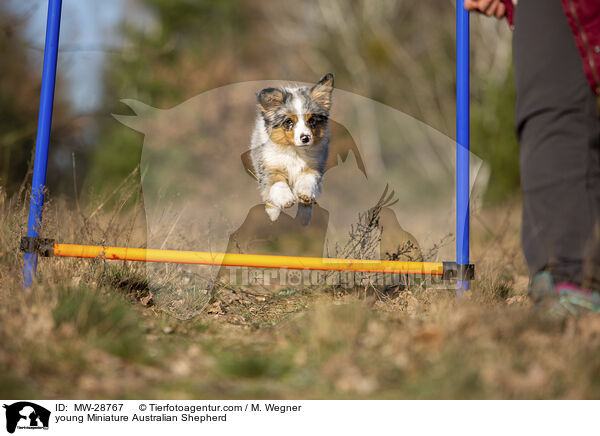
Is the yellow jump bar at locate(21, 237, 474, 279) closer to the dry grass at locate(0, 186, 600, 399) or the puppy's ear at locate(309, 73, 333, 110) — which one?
the dry grass at locate(0, 186, 600, 399)

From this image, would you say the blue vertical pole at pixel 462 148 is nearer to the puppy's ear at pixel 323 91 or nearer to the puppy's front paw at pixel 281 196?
the puppy's ear at pixel 323 91

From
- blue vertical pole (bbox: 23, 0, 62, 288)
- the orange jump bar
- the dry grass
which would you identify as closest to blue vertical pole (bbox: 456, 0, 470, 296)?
the orange jump bar

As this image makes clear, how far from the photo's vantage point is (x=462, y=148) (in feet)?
8.41

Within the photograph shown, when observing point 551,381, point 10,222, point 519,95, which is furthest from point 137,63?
point 551,381

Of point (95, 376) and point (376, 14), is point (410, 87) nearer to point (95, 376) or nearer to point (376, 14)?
point (376, 14)

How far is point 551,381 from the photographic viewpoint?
123cm

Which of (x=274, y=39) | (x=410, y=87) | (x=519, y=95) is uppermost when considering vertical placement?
(x=274, y=39)

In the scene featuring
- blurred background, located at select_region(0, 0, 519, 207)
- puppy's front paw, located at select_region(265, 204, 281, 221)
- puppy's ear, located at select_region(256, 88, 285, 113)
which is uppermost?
blurred background, located at select_region(0, 0, 519, 207)

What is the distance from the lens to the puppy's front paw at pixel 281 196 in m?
2.55

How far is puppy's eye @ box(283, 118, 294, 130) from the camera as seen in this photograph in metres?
2.56
